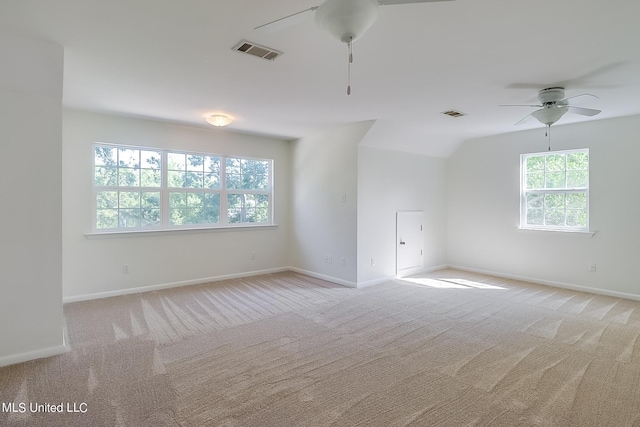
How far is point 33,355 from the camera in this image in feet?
8.46

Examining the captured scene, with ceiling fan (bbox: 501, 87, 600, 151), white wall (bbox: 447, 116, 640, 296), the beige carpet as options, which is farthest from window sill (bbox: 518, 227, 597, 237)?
ceiling fan (bbox: 501, 87, 600, 151)

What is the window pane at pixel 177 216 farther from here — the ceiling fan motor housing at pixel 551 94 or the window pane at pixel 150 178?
the ceiling fan motor housing at pixel 551 94

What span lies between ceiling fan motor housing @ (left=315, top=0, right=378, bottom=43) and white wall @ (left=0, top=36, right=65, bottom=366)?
7.29 ft

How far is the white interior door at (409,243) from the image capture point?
551cm

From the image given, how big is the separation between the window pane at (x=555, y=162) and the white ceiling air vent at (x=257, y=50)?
4.79 m

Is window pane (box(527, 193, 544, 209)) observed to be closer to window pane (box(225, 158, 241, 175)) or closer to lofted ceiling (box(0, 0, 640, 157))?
lofted ceiling (box(0, 0, 640, 157))

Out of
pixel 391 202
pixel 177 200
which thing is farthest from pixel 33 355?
pixel 391 202

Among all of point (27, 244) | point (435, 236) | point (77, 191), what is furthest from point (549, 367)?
point (77, 191)

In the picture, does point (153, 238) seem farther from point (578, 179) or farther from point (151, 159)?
point (578, 179)

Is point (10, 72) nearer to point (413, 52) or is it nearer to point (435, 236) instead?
point (413, 52)

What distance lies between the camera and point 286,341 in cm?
298

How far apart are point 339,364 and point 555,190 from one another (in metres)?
4.63

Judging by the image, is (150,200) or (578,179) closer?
(150,200)

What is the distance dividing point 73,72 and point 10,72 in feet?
1.80
